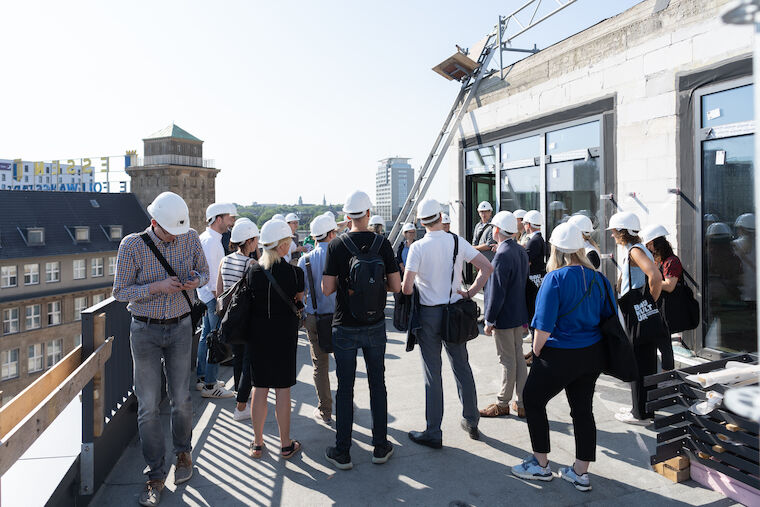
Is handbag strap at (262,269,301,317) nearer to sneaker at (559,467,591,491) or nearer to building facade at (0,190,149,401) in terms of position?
sneaker at (559,467,591,491)

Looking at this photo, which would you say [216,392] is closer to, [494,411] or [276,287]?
[276,287]

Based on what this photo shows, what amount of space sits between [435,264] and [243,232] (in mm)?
1929

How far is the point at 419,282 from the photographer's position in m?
4.41

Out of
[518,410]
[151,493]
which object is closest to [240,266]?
[151,493]

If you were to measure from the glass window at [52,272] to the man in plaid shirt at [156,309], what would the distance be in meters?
63.7

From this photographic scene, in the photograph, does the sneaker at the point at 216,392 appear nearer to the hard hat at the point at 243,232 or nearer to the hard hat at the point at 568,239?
the hard hat at the point at 243,232

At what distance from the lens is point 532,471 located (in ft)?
12.4

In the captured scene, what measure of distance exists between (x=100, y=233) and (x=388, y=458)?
6945 centimetres

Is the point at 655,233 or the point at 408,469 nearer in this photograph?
the point at 408,469

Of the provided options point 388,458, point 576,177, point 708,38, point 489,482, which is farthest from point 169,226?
point 576,177

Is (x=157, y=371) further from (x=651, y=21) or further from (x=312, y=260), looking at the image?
(x=651, y=21)

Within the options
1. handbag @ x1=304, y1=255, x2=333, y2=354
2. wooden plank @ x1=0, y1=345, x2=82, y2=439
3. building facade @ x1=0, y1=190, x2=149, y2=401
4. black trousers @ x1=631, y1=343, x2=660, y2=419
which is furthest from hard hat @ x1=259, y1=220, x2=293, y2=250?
building facade @ x1=0, y1=190, x2=149, y2=401

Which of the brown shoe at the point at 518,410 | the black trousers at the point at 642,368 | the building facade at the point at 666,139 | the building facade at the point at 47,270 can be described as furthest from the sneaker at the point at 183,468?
the building facade at the point at 47,270

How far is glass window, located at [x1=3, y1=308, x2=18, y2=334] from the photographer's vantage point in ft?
171
